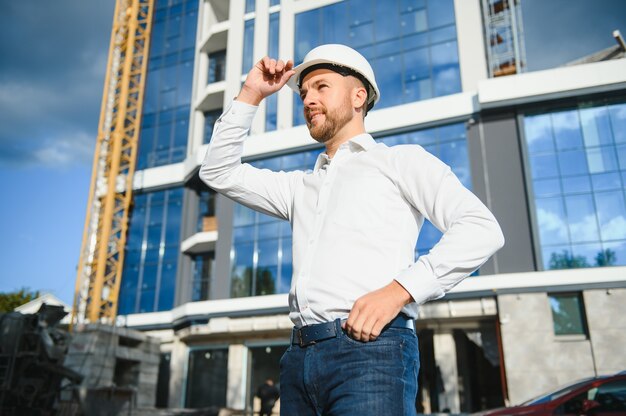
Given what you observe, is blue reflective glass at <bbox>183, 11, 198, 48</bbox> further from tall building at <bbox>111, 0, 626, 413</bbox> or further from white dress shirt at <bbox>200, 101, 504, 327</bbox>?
white dress shirt at <bbox>200, 101, 504, 327</bbox>

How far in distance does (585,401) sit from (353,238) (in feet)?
25.1

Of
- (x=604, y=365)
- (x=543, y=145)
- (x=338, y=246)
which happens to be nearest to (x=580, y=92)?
(x=543, y=145)

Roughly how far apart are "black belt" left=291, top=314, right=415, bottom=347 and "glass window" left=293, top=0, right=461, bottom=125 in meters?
23.3

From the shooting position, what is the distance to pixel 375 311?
165cm

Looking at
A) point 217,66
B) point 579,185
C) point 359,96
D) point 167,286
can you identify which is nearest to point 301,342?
point 359,96

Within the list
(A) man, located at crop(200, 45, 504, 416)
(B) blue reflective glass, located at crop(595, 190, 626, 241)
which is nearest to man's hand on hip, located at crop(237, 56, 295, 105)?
(A) man, located at crop(200, 45, 504, 416)

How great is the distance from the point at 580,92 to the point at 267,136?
13.4m

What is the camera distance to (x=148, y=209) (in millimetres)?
31938

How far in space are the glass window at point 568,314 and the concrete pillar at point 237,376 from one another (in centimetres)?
1309

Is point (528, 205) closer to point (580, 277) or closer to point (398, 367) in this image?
point (580, 277)

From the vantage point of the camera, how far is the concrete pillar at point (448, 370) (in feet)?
68.9

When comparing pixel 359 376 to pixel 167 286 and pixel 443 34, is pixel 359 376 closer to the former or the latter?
pixel 443 34

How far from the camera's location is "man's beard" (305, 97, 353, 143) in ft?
7.27

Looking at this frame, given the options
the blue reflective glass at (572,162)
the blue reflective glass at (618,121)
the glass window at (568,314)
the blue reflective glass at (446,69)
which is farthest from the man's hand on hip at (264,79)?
the blue reflective glass at (446,69)
